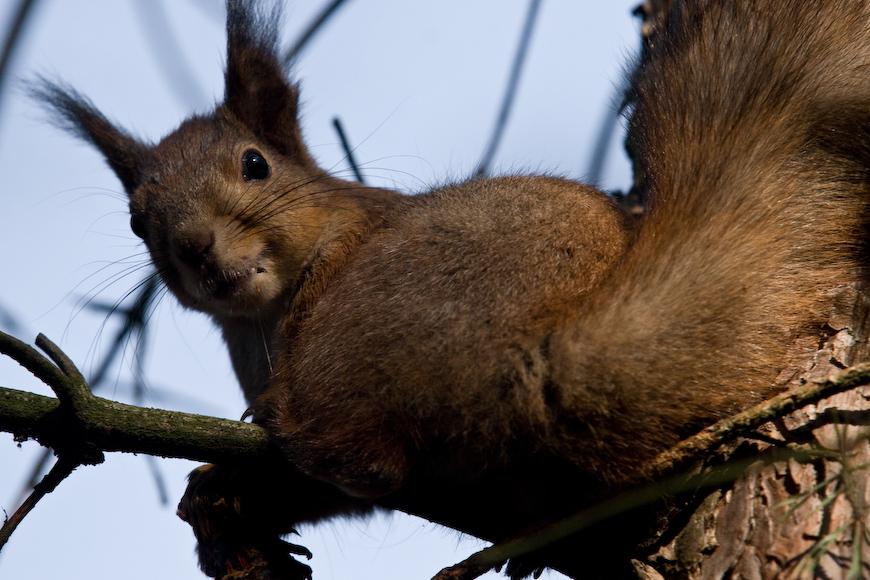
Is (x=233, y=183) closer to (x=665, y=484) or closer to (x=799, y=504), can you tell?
(x=665, y=484)

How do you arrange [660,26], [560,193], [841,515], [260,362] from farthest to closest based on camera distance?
[260,362], [660,26], [560,193], [841,515]

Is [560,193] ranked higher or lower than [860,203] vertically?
higher

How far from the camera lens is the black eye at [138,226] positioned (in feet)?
12.4

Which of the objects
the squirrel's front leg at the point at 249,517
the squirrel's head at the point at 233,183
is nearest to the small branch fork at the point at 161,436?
the squirrel's front leg at the point at 249,517

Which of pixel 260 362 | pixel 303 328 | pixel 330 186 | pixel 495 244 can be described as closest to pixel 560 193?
pixel 495 244

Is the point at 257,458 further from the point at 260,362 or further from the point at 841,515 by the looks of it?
the point at 841,515

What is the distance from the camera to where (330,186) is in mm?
4008

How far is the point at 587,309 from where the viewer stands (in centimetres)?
245

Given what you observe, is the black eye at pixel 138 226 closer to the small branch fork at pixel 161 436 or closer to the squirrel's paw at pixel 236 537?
the squirrel's paw at pixel 236 537

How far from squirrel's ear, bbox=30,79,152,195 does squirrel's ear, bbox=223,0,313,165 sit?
0.61m

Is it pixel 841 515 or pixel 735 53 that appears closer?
pixel 841 515

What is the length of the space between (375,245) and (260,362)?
108cm

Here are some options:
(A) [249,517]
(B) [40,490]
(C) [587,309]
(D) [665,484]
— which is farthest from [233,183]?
(D) [665,484]

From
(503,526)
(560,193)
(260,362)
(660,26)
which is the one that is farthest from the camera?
(260,362)
